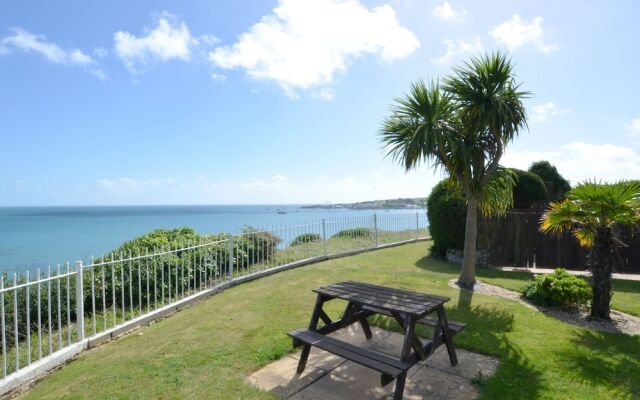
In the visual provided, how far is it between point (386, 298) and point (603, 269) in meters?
3.85

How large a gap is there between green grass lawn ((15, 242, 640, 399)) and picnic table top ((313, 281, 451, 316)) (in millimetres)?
880

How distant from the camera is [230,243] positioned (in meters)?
7.66

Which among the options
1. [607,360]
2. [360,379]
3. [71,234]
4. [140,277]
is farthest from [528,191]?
[71,234]

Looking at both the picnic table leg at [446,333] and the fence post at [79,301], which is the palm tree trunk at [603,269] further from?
the fence post at [79,301]

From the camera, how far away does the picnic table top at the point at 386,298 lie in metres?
3.16

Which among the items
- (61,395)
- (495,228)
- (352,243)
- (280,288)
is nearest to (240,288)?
(280,288)

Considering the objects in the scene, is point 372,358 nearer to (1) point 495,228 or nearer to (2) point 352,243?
(1) point 495,228

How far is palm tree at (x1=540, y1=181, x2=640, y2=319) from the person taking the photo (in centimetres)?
497

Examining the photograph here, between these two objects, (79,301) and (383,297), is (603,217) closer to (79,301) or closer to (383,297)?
(383,297)

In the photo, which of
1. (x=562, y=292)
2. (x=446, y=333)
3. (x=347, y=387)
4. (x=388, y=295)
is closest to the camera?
(x=347, y=387)

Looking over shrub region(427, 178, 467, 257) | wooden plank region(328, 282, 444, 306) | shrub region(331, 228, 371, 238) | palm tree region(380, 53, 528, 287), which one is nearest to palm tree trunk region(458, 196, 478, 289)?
palm tree region(380, 53, 528, 287)

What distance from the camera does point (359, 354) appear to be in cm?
300

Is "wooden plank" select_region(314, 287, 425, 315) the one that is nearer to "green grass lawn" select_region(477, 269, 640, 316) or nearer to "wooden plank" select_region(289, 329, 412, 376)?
"wooden plank" select_region(289, 329, 412, 376)

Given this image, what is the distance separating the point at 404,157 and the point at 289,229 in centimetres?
403
